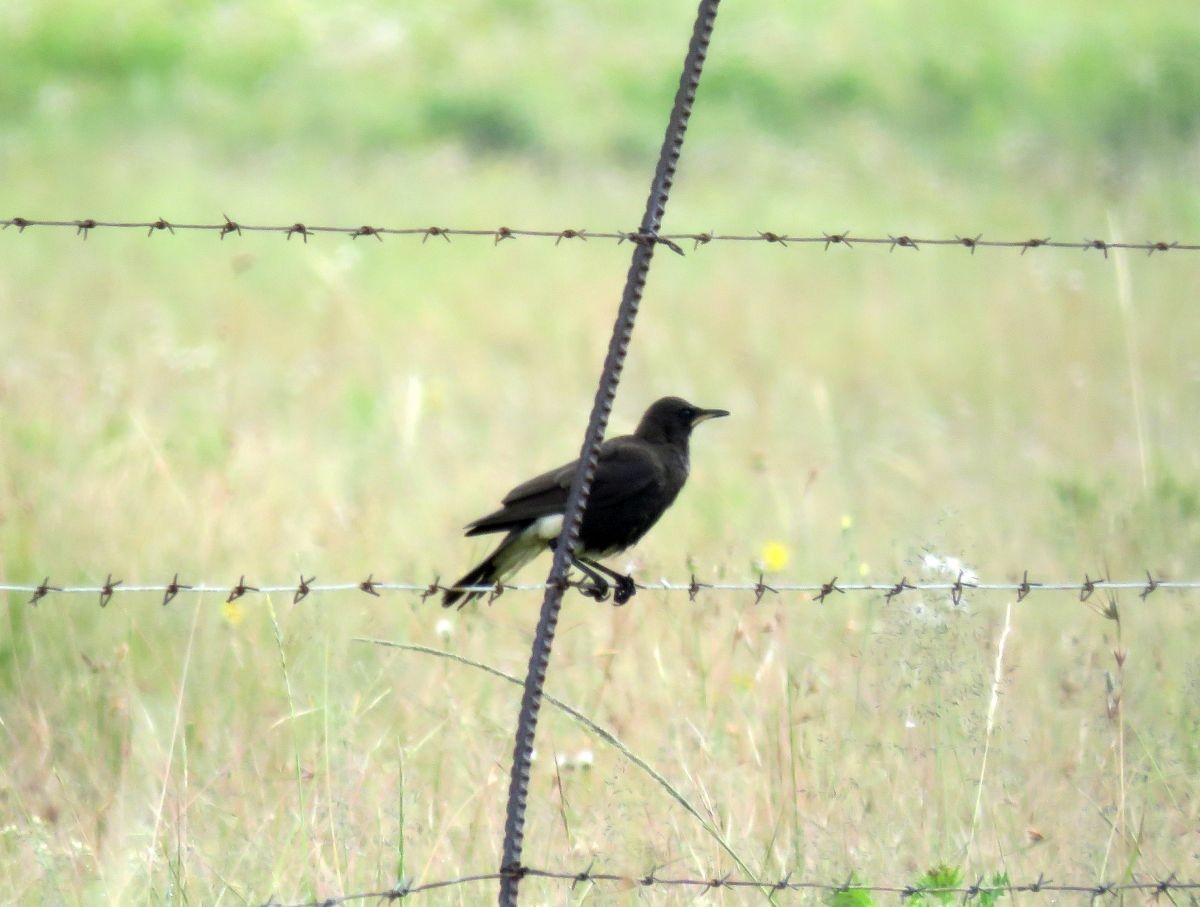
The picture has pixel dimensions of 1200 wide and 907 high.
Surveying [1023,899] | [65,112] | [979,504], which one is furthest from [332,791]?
[65,112]

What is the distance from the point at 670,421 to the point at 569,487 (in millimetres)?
840

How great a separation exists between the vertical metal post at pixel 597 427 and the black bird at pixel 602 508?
108cm

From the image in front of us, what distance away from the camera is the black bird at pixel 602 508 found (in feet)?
14.0

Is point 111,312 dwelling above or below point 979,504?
above

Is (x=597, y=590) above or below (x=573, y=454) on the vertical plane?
below

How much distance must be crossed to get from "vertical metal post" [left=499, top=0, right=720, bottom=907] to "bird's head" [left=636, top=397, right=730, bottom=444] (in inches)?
73.2

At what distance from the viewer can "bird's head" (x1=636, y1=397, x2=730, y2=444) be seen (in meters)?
4.99

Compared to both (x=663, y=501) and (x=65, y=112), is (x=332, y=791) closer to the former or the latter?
(x=663, y=501)

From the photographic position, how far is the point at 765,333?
11.5 m

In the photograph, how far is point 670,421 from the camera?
5.02 m

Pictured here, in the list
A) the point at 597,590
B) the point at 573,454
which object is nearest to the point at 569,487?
the point at 597,590

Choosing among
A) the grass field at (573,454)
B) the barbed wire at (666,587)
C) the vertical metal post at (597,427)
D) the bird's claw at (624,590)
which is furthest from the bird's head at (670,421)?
the vertical metal post at (597,427)

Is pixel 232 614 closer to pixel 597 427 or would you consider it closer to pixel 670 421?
pixel 670 421

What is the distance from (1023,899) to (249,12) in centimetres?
2038
